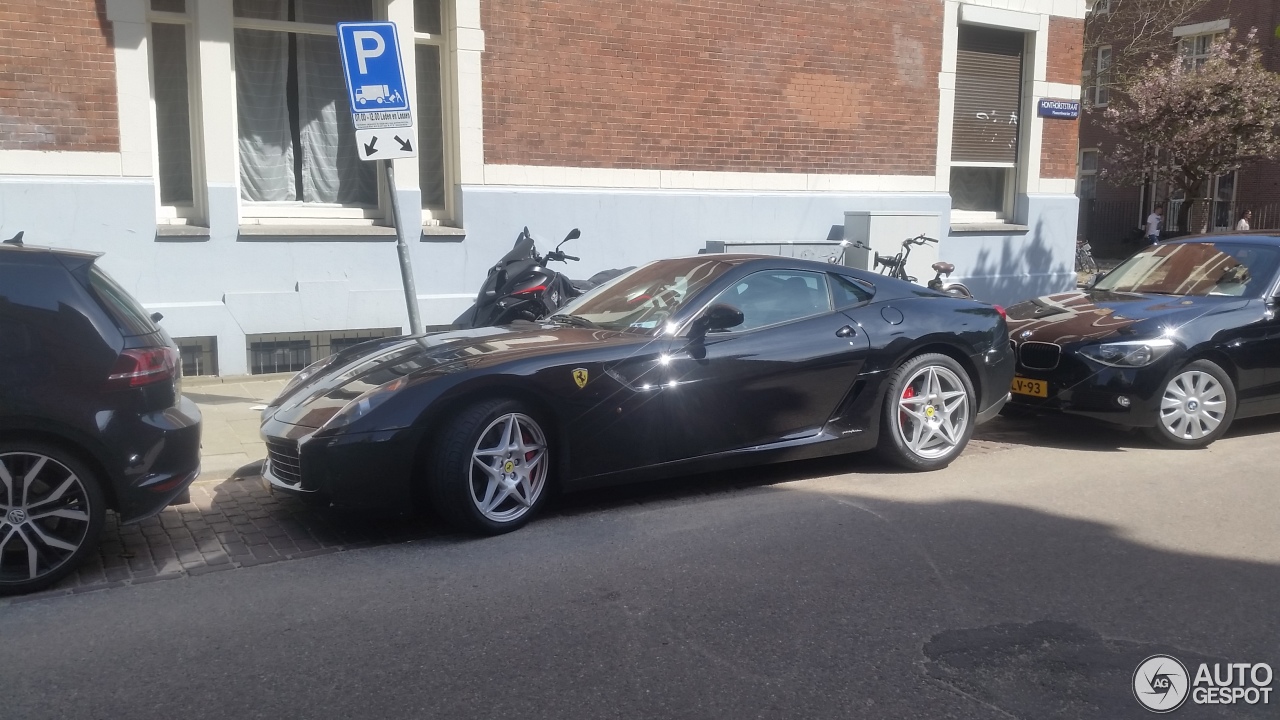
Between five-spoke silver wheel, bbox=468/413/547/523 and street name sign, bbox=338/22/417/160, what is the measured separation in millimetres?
2852

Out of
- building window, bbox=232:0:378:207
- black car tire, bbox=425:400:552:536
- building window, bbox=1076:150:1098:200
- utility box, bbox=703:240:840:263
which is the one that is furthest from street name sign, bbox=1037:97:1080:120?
building window, bbox=1076:150:1098:200

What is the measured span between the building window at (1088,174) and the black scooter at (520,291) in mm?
28312

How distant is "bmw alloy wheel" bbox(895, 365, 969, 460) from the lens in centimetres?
675

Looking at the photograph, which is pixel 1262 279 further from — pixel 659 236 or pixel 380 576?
pixel 380 576

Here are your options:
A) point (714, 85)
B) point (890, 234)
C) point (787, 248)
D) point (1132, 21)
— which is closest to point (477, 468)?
point (787, 248)

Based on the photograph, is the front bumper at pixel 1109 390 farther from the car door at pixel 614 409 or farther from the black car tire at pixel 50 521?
the black car tire at pixel 50 521

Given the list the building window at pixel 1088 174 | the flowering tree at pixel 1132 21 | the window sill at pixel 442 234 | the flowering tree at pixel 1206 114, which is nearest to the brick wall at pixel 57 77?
the window sill at pixel 442 234

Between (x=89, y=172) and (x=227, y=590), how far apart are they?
615 cm

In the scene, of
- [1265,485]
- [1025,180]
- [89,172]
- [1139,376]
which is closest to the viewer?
[1265,485]

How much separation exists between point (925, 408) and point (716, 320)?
1.69m

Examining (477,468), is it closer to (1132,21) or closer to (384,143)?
(384,143)

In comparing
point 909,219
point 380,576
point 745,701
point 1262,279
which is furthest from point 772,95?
point 745,701

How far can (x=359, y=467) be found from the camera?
5109 mm

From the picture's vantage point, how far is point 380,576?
15.9ft
